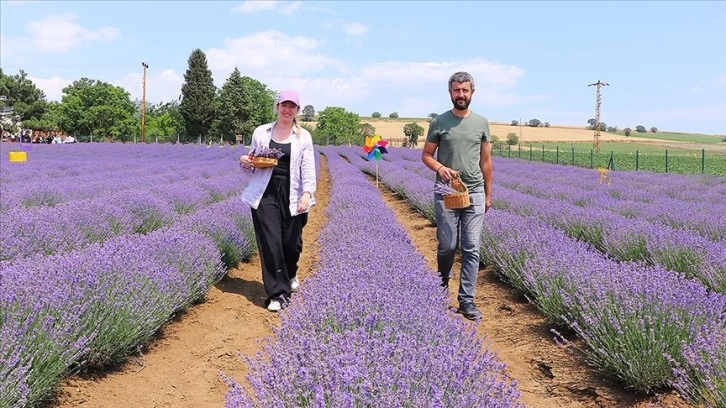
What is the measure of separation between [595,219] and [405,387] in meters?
5.00

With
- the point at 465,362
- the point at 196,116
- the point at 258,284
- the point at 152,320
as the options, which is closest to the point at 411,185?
the point at 258,284

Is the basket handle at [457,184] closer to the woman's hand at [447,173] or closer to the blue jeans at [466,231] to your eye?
the woman's hand at [447,173]

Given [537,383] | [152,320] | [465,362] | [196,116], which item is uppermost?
[196,116]

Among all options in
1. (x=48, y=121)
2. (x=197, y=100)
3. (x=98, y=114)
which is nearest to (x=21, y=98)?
(x=48, y=121)

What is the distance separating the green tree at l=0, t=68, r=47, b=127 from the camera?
60.4m

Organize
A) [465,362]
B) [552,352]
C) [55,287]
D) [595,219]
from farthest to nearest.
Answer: [595,219] < [552,352] < [55,287] < [465,362]

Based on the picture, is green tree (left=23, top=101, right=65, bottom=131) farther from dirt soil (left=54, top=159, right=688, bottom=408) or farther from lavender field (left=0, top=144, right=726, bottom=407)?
dirt soil (left=54, top=159, right=688, bottom=408)

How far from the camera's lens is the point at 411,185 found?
37.0 feet

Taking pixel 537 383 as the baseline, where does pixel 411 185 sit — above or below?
above

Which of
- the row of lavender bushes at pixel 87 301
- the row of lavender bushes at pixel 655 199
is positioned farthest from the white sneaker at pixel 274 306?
the row of lavender bushes at pixel 655 199

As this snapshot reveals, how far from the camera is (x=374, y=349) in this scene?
191cm

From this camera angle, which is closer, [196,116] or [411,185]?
[411,185]

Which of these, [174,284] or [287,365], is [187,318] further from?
[287,365]

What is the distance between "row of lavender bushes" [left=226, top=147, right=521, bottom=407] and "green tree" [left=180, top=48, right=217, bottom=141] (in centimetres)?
5650
